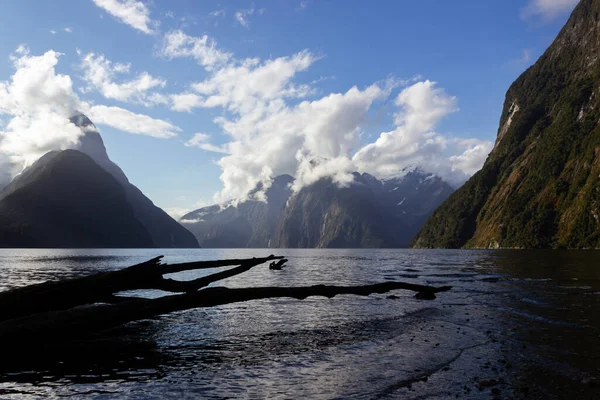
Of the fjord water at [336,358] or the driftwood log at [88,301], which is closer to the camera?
the fjord water at [336,358]

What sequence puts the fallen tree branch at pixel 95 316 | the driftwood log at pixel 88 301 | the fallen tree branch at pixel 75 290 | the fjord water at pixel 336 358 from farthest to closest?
the fallen tree branch at pixel 75 290 < the driftwood log at pixel 88 301 < the fallen tree branch at pixel 95 316 < the fjord water at pixel 336 358

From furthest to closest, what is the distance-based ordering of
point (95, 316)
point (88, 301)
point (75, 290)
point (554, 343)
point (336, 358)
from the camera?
1. point (554, 343)
2. point (88, 301)
3. point (75, 290)
4. point (336, 358)
5. point (95, 316)

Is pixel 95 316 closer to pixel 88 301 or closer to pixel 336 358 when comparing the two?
pixel 88 301

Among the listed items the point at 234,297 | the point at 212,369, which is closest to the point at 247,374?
the point at 212,369

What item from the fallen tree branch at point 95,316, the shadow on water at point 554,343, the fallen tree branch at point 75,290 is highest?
the fallen tree branch at point 75,290

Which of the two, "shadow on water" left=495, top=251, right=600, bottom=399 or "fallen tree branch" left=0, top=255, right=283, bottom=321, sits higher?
"fallen tree branch" left=0, top=255, right=283, bottom=321

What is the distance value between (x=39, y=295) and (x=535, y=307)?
100 ft

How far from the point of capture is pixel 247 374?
1386cm

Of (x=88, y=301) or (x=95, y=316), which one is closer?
(x=95, y=316)

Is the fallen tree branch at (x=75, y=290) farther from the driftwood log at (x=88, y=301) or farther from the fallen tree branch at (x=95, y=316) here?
the fallen tree branch at (x=95, y=316)

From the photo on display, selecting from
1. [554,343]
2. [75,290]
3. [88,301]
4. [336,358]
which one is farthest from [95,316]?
[554,343]

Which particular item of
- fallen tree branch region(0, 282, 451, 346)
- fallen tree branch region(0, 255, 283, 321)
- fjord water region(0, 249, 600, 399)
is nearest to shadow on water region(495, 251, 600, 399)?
fjord water region(0, 249, 600, 399)

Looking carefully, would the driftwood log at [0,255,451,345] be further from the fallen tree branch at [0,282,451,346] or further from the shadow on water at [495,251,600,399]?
the shadow on water at [495,251,600,399]

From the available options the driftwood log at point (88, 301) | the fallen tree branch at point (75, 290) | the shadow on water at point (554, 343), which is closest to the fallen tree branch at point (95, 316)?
the driftwood log at point (88, 301)
